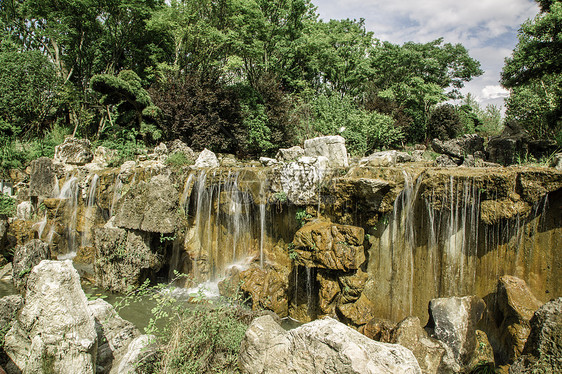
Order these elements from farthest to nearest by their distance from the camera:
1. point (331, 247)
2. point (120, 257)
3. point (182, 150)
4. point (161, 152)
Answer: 1. point (161, 152)
2. point (182, 150)
3. point (120, 257)
4. point (331, 247)

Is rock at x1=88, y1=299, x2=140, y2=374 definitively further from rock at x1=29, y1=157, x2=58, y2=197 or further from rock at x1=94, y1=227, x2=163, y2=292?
rock at x1=29, y1=157, x2=58, y2=197

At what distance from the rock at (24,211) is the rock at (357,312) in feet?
37.9

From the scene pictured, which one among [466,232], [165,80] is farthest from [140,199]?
[165,80]

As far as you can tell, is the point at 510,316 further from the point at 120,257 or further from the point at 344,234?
the point at 120,257

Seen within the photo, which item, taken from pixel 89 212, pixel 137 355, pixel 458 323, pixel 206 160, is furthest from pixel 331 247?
pixel 89 212

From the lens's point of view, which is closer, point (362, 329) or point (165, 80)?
point (362, 329)

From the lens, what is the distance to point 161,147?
1253 centimetres

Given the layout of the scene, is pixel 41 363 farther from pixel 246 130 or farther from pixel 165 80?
pixel 165 80

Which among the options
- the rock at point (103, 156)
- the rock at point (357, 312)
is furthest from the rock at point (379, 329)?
the rock at point (103, 156)

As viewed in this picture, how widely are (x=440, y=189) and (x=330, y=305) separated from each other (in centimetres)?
325

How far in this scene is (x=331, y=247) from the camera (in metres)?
6.19

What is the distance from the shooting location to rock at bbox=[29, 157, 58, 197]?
36.0 feet

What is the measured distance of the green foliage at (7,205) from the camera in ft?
37.9

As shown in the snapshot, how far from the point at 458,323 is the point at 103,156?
1349 cm
